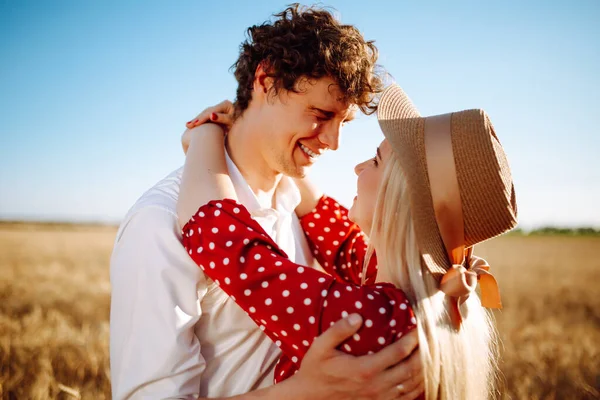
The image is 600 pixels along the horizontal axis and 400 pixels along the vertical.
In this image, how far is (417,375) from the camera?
74.2 inches

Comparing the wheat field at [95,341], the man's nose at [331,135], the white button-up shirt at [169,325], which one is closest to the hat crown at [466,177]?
the man's nose at [331,135]

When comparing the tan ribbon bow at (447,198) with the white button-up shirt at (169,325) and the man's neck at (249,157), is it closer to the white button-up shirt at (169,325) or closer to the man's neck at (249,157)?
the white button-up shirt at (169,325)

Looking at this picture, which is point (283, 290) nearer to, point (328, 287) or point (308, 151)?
point (328, 287)

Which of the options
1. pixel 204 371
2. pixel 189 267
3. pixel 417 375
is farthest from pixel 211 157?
pixel 417 375

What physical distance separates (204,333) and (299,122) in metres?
1.27

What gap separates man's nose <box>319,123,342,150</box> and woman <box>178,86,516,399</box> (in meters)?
0.78

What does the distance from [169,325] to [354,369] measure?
2.60ft

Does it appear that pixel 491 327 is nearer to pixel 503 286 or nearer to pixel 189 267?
pixel 189 267

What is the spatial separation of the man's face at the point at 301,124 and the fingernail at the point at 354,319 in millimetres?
1331

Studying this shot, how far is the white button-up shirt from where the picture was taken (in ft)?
6.84

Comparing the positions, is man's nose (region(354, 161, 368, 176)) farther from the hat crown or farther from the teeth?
the teeth

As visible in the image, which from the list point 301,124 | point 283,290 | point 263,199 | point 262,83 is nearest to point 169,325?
point 283,290

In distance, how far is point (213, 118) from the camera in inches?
117

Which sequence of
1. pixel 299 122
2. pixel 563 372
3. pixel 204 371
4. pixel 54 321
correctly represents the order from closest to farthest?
1. pixel 204 371
2. pixel 299 122
3. pixel 563 372
4. pixel 54 321
